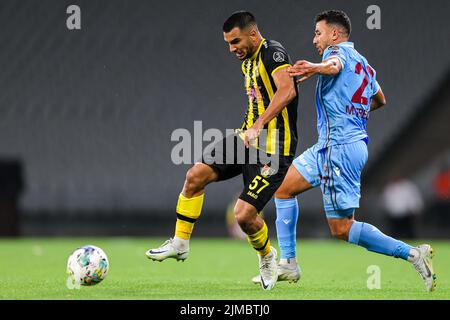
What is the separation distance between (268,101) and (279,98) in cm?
31

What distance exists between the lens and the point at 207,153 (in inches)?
269

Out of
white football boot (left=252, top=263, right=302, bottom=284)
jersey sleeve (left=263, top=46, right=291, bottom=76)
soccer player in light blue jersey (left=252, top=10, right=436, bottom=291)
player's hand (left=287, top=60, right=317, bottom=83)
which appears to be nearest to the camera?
player's hand (left=287, top=60, right=317, bottom=83)

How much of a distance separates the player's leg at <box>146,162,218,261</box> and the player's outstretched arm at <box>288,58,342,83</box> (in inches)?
45.4

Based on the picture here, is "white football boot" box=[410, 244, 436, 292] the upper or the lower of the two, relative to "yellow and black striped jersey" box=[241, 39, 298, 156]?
lower

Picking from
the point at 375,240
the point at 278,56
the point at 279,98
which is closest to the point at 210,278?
the point at 375,240

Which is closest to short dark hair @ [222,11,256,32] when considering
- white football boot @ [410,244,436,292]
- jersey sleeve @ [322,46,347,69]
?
jersey sleeve @ [322,46,347,69]

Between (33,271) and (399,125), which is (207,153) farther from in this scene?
(399,125)

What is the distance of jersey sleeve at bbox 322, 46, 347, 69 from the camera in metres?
6.42

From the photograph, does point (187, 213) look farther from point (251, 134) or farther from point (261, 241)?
point (251, 134)

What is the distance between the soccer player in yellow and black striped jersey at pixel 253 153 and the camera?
6.66 metres

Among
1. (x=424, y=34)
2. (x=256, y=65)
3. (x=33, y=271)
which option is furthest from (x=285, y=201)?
(x=424, y=34)

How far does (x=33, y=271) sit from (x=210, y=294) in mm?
2919

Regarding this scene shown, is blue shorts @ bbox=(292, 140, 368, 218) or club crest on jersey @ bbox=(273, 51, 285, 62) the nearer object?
blue shorts @ bbox=(292, 140, 368, 218)

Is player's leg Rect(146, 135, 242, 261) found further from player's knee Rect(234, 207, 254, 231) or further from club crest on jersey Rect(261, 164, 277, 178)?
player's knee Rect(234, 207, 254, 231)
